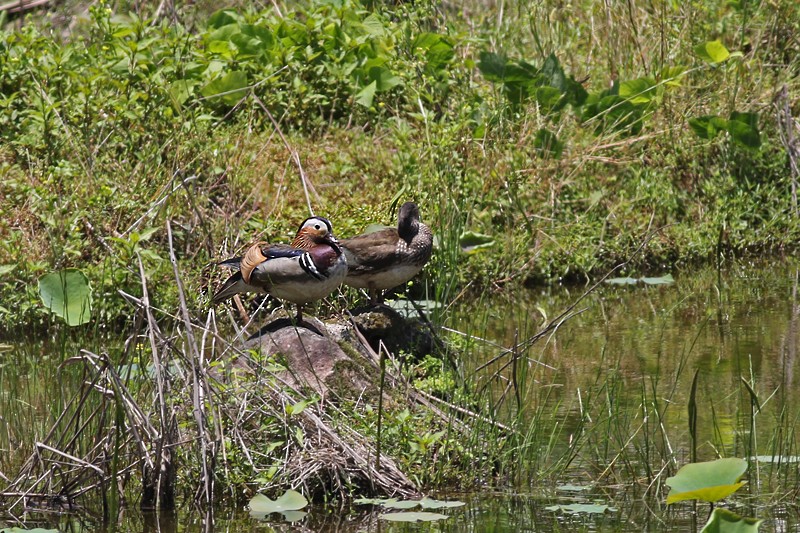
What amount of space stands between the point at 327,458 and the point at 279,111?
5.16 meters

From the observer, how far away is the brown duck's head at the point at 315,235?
6.33m

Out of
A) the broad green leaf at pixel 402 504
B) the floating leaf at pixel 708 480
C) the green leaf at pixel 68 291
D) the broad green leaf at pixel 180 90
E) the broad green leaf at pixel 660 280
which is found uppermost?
the broad green leaf at pixel 180 90

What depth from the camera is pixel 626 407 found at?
637 cm

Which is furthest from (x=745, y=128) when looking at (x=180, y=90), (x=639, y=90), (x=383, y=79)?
(x=180, y=90)

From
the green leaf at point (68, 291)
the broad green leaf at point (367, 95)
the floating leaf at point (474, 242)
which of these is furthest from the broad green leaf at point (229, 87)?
the green leaf at point (68, 291)

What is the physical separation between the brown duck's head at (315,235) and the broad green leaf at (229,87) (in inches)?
137

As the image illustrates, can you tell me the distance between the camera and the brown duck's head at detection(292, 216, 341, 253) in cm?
633

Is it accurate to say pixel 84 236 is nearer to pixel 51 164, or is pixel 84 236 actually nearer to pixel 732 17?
pixel 51 164

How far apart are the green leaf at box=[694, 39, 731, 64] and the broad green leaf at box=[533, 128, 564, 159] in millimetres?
1468

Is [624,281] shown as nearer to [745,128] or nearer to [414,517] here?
[745,128]

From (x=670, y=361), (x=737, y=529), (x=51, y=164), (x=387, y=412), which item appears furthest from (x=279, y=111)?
(x=737, y=529)

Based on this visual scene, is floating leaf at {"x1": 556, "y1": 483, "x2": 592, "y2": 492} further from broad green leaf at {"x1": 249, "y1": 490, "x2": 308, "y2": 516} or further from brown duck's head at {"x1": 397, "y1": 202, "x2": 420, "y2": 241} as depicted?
brown duck's head at {"x1": 397, "y1": 202, "x2": 420, "y2": 241}

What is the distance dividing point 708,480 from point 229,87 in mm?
6174

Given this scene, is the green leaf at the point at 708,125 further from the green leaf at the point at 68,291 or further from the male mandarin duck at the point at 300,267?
the green leaf at the point at 68,291
